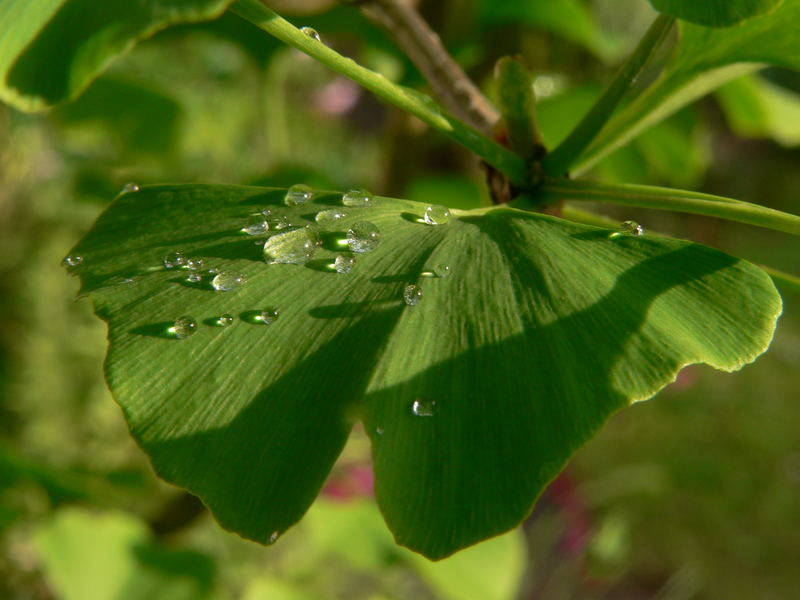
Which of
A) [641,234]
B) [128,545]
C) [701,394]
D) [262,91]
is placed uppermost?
[641,234]

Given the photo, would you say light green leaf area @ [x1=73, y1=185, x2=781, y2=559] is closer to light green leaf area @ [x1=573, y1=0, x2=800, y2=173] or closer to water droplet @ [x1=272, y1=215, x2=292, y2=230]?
water droplet @ [x1=272, y1=215, x2=292, y2=230]

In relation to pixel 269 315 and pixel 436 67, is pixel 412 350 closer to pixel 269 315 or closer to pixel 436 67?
pixel 269 315

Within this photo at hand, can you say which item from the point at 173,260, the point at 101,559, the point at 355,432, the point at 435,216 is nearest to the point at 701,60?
the point at 435,216

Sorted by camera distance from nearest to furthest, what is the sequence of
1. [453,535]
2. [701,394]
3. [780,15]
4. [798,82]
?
[453,535] < [780,15] < [701,394] < [798,82]

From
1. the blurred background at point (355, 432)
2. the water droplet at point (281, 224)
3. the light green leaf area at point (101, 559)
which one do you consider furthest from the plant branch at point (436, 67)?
the light green leaf area at point (101, 559)

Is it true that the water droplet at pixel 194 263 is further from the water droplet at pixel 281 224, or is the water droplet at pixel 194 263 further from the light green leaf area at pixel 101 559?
the light green leaf area at pixel 101 559

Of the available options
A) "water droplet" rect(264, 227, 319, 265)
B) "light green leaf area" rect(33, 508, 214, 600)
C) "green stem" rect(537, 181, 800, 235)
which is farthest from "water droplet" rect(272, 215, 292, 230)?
"light green leaf area" rect(33, 508, 214, 600)

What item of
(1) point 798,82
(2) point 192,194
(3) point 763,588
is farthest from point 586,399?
(1) point 798,82

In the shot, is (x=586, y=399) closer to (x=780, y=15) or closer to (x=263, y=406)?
(x=263, y=406)
